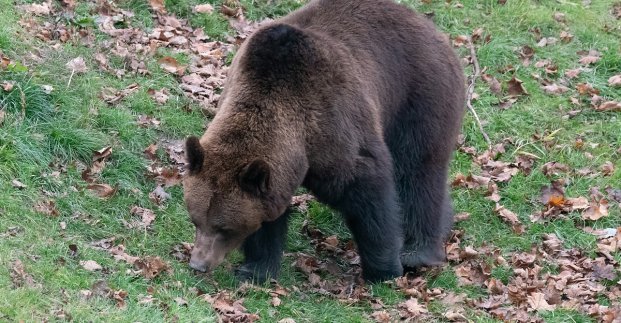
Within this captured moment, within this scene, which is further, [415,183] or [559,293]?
[415,183]

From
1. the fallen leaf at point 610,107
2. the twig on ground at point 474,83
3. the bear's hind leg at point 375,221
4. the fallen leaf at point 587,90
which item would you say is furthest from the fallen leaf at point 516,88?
the bear's hind leg at point 375,221

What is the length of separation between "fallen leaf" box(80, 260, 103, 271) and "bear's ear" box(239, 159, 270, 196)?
1306 millimetres

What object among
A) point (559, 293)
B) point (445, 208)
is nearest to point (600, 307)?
point (559, 293)

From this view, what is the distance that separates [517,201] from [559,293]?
2.09 m

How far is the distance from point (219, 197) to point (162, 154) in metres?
2.46

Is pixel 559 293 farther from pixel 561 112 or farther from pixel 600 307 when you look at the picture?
pixel 561 112

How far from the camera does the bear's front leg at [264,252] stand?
8.41 metres

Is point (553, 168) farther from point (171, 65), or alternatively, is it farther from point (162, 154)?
point (171, 65)

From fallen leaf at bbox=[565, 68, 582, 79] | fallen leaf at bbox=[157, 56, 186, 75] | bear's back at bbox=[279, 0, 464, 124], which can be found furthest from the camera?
fallen leaf at bbox=[565, 68, 582, 79]

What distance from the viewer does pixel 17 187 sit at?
8.24m

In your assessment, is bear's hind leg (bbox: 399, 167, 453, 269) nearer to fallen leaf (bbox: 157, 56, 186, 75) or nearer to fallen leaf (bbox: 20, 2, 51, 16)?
fallen leaf (bbox: 157, 56, 186, 75)

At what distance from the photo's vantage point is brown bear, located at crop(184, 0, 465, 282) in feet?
24.3

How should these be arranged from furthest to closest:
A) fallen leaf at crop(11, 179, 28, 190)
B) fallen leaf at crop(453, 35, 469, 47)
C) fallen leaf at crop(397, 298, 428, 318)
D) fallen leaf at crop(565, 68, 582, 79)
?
fallen leaf at crop(453, 35, 469, 47)
fallen leaf at crop(565, 68, 582, 79)
fallen leaf at crop(11, 179, 28, 190)
fallen leaf at crop(397, 298, 428, 318)

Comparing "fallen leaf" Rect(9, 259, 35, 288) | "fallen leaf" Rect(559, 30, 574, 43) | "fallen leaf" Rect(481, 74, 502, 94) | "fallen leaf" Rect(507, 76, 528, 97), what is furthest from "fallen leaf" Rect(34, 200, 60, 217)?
"fallen leaf" Rect(559, 30, 574, 43)
